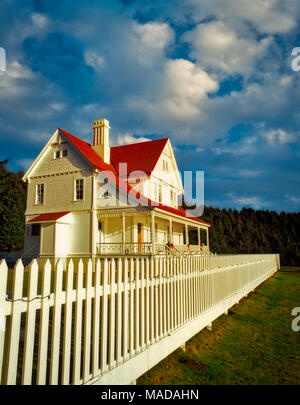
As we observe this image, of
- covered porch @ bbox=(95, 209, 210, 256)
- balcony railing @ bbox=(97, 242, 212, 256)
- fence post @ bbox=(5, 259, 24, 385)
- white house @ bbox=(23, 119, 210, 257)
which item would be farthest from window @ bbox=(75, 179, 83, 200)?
fence post @ bbox=(5, 259, 24, 385)

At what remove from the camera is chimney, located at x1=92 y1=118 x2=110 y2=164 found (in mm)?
25552

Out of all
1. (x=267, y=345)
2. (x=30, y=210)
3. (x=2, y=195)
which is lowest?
(x=267, y=345)

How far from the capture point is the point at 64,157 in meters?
→ 23.6

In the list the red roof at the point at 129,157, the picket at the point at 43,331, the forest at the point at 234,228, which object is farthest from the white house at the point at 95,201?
the picket at the point at 43,331

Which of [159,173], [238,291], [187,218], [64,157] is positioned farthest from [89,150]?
[238,291]

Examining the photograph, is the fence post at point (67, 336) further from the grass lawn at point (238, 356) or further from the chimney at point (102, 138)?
the chimney at point (102, 138)

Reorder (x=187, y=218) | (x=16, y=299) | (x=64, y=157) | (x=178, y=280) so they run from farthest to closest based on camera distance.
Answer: (x=187, y=218) < (x=64, y=157) < (x=178, y=280) < (x=16, y=299)

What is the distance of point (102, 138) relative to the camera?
2575 cm

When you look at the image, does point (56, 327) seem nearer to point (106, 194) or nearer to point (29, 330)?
point (29, 330)

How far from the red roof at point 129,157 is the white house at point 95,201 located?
101 mm

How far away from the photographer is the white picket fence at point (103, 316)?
2707 mm

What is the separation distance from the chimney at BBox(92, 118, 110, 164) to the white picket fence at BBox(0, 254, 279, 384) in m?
19.1

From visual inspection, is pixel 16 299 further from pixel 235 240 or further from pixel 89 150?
pixel 235 240

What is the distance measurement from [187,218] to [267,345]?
19.4 metres
